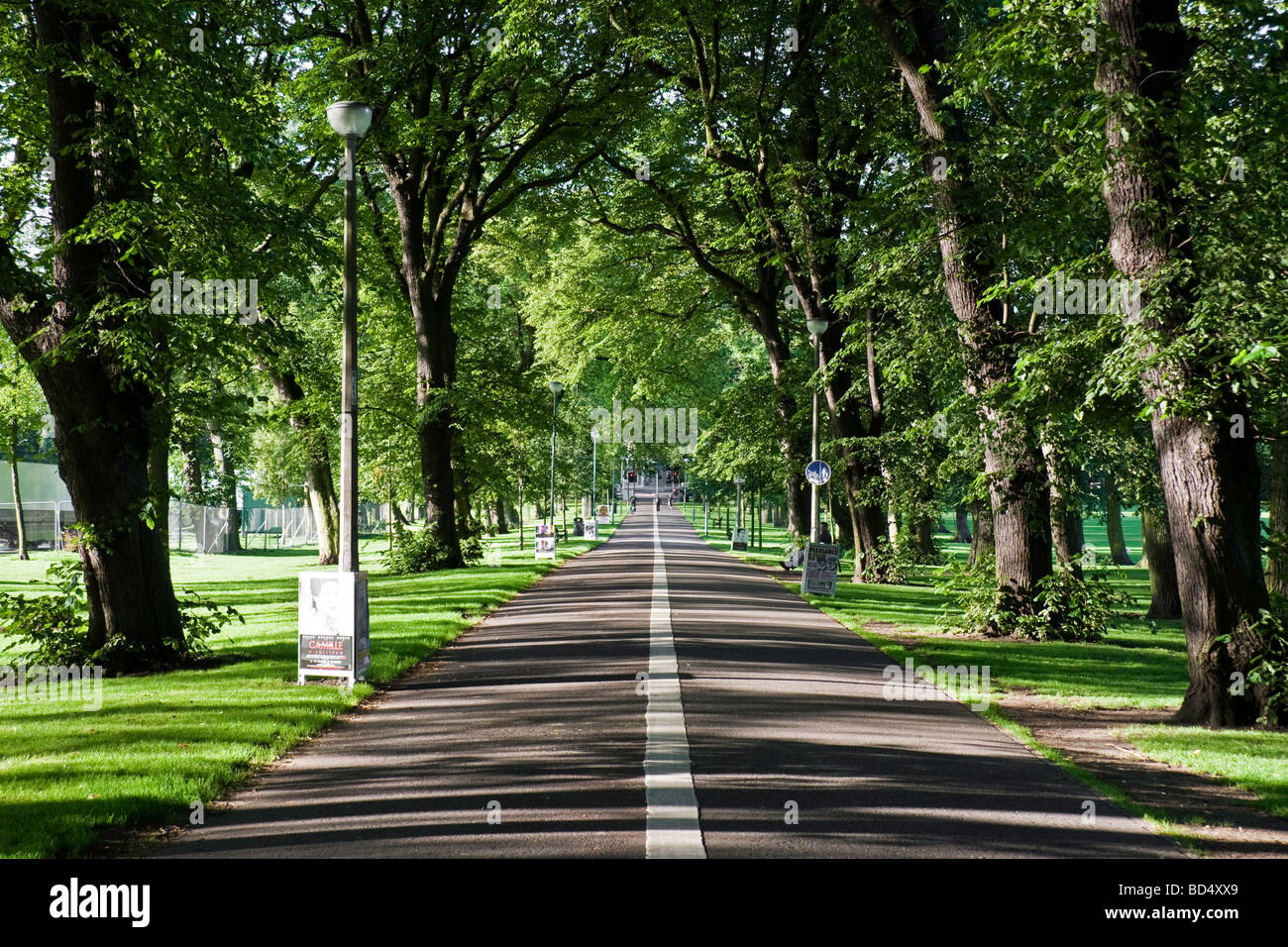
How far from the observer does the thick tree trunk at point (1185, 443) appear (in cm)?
1042

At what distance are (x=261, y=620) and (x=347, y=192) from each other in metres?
9.04

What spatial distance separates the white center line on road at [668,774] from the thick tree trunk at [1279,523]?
7.13 m

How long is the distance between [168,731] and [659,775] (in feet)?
14.4

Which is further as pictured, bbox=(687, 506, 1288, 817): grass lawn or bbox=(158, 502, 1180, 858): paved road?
bbox=(687, 506, 1288, 817): grass lawn

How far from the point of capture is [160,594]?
14281 mm

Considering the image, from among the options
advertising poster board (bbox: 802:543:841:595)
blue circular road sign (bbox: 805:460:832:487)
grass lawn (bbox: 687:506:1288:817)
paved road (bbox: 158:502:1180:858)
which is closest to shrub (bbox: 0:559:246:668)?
paved road (bbox: 158:502:1180:858)

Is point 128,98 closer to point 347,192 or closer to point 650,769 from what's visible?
point 347,192

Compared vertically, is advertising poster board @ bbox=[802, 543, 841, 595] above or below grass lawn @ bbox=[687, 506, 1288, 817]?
above

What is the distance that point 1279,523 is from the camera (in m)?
14.7

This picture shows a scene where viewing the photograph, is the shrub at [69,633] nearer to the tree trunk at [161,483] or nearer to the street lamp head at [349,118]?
the tree trunk at [161,483]

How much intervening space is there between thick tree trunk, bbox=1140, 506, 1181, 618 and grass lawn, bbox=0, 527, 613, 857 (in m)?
14.2

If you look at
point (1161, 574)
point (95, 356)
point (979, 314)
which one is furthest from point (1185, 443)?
point (1161, 574)

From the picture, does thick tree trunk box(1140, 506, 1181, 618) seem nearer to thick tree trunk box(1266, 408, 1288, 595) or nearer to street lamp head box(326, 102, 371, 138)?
thick tree trunk box(1266, 408, 1288, 595)

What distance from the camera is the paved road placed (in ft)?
21.0
